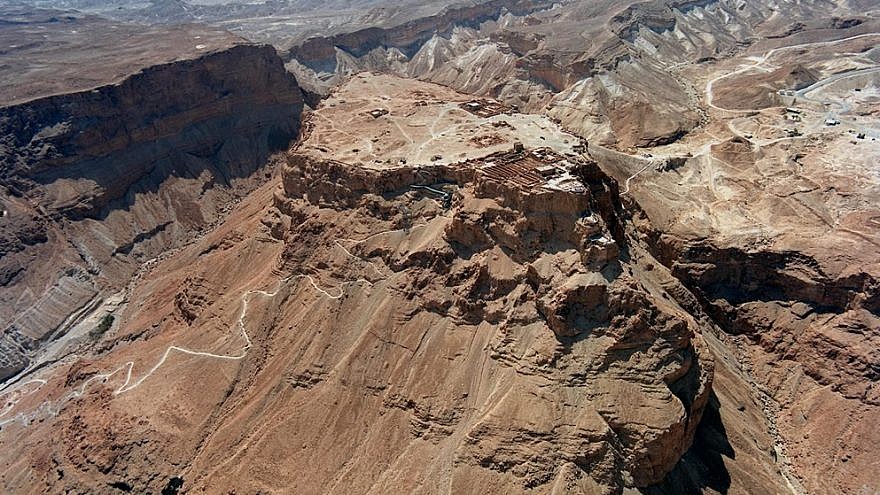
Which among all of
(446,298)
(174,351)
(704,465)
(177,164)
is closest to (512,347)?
(446,298)

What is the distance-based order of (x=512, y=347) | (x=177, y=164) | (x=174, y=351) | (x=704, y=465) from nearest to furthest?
(x=512, y=347) → (x=704, y=465) → (x=174, y=351) → (x=177, y=164)

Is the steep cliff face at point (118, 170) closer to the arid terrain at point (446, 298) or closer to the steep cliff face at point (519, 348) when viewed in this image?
the arid terrain at point (446, 298)

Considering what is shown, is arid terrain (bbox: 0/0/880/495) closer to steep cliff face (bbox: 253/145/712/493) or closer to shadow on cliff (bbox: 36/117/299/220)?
steep cliff face (bbox: 253/145/712/493)

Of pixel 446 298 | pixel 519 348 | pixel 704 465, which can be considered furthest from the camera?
pixel 446 298

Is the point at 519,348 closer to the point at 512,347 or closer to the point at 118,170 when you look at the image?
the point at 512,347

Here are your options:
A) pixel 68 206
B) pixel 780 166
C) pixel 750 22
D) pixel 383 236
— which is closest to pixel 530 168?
pixel 383 236

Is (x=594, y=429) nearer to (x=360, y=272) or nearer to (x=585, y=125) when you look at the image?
(x=360, y=272)
